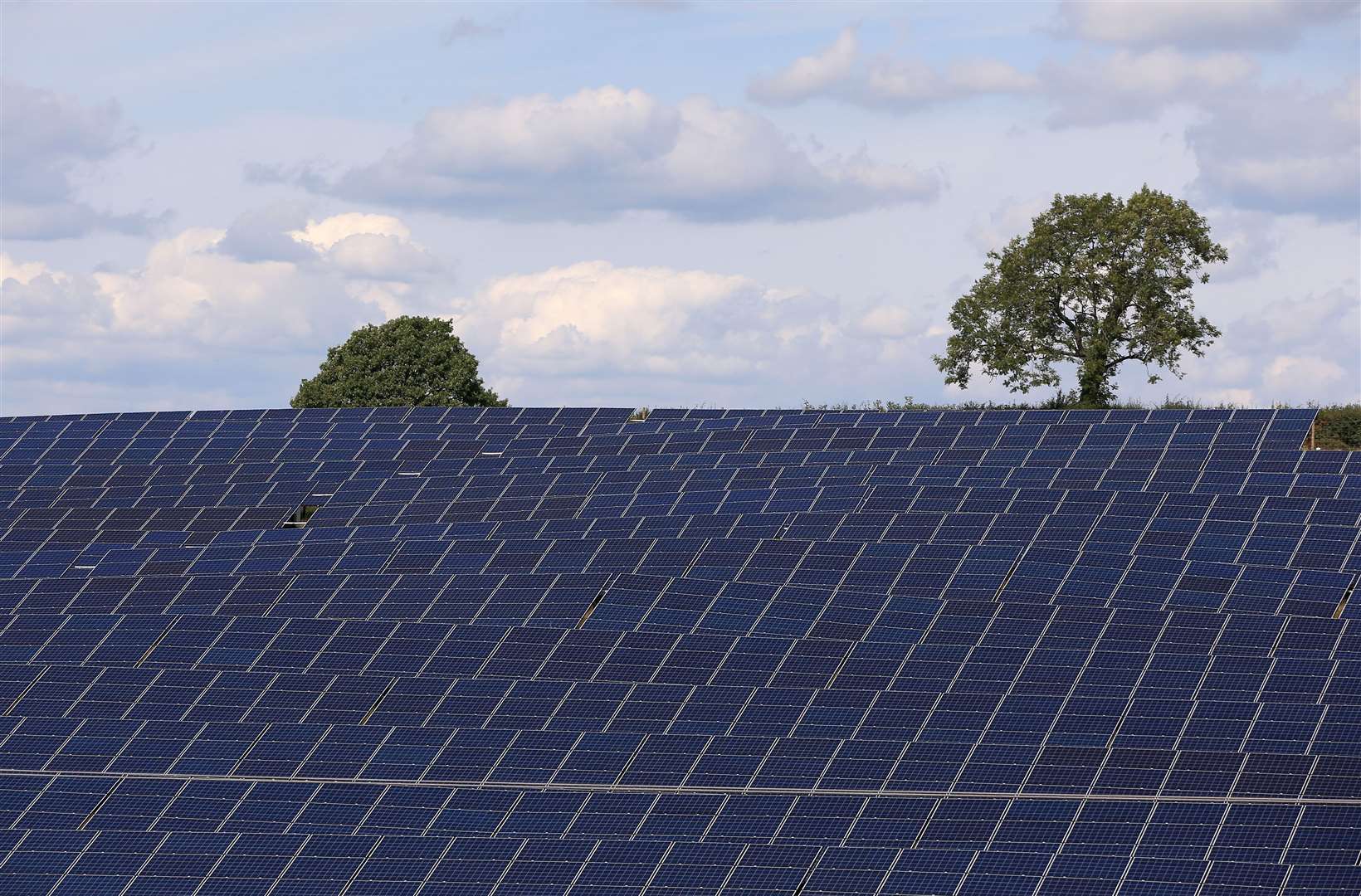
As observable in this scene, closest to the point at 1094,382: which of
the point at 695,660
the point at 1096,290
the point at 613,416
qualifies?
the point at 1096,290

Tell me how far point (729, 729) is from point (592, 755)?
362cm

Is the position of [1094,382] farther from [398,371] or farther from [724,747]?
[724,747]

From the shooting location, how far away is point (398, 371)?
10650cm

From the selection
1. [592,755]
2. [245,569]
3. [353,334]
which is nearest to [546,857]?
[592,755]

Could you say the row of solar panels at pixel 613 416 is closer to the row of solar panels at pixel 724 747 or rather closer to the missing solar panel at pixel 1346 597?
the missing solar panel at pixel 1346 597

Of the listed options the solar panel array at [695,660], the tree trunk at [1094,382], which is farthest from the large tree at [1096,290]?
the solar panel array at [695,660]

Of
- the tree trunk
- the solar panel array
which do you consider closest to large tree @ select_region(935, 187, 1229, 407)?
the tree trunk

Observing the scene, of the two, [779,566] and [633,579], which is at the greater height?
[633,579]

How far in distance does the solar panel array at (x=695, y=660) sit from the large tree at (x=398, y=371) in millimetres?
38862

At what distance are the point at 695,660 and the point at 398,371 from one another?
197 feet

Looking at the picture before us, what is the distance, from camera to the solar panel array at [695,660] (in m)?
42.6

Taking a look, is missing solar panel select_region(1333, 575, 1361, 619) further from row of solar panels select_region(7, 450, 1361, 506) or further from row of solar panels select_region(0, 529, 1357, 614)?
row of solar panels select_region(7, 450, 1361, 506)

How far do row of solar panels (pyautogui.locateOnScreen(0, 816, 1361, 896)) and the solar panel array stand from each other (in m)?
0.10

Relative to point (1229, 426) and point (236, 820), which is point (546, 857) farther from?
point (1229, 426)
